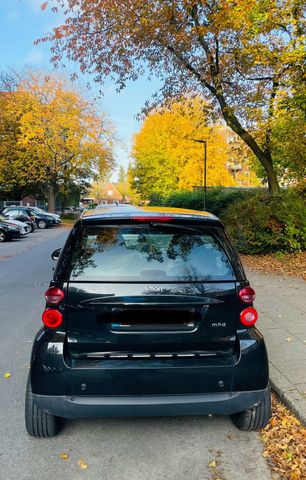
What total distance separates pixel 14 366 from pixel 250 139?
36.3ft

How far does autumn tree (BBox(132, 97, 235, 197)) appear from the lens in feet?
118

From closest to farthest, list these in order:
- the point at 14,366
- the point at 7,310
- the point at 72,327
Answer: the point at 72,327
the point at 14,366
the point at 7,310

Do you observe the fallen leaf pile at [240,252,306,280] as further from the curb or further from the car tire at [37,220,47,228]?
the car tire at [37,220,47,228]

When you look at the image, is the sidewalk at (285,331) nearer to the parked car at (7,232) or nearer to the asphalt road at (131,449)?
the asphalt road at (131,449)

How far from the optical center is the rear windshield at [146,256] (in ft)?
9.59

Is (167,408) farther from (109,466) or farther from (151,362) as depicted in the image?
(109,466)

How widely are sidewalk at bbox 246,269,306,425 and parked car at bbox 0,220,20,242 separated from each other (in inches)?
596

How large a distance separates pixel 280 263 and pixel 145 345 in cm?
839

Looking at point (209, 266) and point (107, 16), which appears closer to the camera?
point (209, 266)

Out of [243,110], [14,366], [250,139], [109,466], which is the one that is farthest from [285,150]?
[109,466]

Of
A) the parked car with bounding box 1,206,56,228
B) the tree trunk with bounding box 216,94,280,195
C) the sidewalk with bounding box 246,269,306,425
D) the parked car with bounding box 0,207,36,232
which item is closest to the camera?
the sidewalk with bounding box 246,269,306,425

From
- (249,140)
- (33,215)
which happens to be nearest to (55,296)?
(249,140)

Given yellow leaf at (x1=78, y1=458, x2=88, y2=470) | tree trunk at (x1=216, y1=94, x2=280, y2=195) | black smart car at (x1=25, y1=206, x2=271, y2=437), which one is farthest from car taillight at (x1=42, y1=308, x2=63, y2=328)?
tree trunk at (x1=216, y1=94, x2=280, y2=195)

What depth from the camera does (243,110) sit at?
13898 mm
